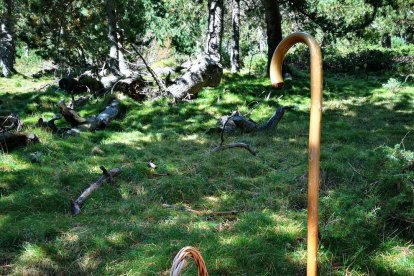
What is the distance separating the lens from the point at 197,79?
10141 millimetres

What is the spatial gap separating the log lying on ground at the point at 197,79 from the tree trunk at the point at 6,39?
29.7 feet

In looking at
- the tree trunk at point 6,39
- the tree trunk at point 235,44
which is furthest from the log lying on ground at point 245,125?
the tree trunk at point 6,39

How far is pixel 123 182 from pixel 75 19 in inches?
473

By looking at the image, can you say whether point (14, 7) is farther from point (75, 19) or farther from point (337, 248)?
point (337, 248)

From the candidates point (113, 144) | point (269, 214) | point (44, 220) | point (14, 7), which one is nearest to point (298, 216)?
point (269, 214)

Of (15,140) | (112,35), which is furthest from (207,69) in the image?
(15,140)

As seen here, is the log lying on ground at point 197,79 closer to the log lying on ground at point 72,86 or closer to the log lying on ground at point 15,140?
the log lying on ground at point 72,86

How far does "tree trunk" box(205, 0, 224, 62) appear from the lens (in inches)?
454

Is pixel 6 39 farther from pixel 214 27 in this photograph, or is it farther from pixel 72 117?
pixel 72 117

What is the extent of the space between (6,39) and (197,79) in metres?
10.2

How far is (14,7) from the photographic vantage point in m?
17.5

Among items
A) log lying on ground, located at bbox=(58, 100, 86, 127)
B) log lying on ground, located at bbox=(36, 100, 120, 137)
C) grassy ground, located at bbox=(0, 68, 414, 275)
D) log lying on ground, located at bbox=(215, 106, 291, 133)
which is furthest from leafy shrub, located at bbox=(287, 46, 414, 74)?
log lying on ground, located at bbox=(58, 100, 86, 127)

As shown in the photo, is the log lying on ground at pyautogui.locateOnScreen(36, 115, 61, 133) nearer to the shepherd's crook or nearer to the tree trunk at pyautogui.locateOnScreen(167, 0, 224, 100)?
the tree trunk at pyautogui.locateOnScreen(167, 0, 224, 100)

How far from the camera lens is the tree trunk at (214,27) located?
37.8ft
